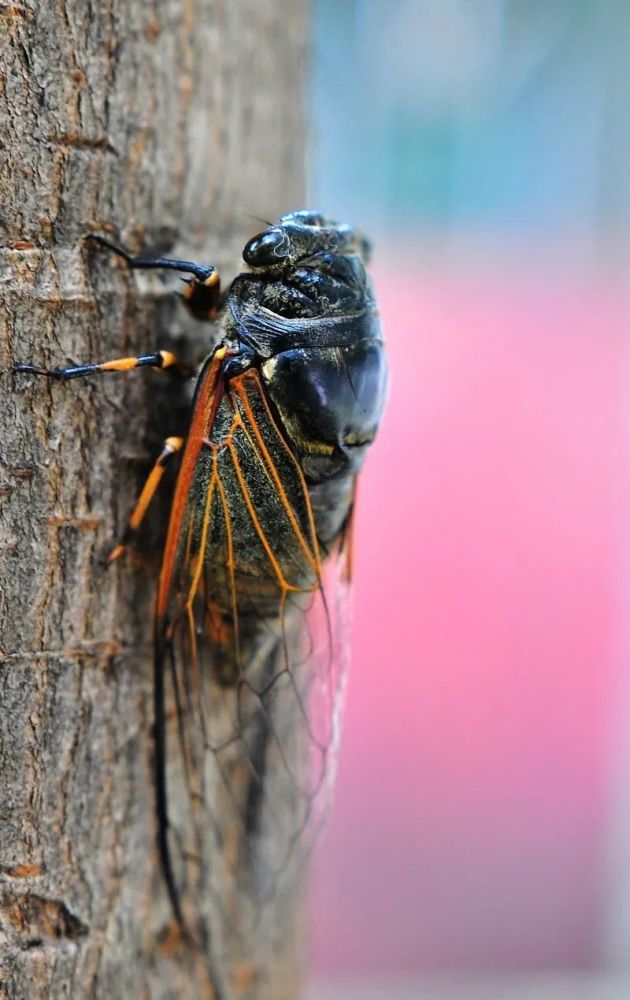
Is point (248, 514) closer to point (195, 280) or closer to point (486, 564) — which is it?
point (195, 280)

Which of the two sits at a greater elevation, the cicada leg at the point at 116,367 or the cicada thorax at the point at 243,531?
the cicada leg at the point at 116,367

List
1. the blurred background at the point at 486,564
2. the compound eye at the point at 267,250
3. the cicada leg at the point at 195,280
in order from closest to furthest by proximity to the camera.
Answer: the cicada leg at the point at 195,280 → the compound eye at the point at 267,250 → the blurred background at the point at 486,564

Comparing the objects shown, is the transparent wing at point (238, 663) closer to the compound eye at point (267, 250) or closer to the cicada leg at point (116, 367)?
the cicada leg at point (116, 367)

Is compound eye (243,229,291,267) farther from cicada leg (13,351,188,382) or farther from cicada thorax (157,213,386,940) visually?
cicada leg (13,351,188,382)

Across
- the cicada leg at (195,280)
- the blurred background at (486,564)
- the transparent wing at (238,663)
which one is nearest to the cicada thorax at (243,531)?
the transparent wing at (238,663)

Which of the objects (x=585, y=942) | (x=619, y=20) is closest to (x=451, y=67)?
(x=619, y=20)

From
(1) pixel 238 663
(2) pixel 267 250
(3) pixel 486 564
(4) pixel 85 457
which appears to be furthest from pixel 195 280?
(3) pixel 486 564
